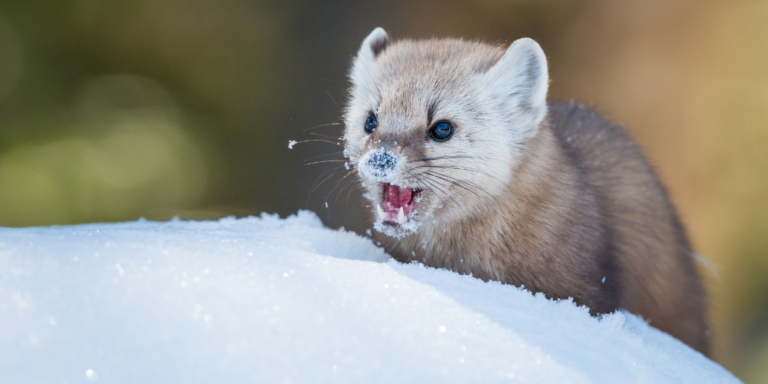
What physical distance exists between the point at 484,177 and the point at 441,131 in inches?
7.3

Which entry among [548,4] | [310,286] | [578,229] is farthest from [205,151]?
[310,286]

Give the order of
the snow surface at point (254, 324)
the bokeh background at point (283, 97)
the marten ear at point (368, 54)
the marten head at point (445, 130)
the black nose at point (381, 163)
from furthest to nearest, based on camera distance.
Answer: the bokeh background at point (283, 97)
the marten ear at point (368, 54)
the marten head at point (445, 130)
the black nose at point (381, 163)
the snow surface at point (254, 324)

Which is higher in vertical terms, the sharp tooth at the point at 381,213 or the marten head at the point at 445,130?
the marten head at the point at 445,130

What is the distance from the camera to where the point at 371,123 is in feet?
6.07

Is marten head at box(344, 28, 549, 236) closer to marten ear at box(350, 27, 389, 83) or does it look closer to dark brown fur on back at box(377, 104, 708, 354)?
dark brown fur on back at box(377, 104, 708, 354)

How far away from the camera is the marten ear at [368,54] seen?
2083 mm

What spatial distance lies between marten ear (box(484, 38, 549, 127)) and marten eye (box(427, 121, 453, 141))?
0.66 feet

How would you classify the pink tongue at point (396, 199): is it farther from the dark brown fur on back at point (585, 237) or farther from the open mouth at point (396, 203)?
the dark brown fur on back at point (585, 237)

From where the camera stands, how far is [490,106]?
179 cm

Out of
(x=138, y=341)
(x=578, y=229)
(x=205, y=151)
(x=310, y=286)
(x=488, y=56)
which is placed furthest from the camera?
(x=205, y=151)

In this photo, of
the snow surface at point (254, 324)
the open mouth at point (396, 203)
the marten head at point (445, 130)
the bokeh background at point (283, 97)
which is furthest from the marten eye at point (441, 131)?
the bokeh background at point (283, 97)

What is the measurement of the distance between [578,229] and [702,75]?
9.57 ft

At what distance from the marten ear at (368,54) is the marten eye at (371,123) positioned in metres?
0.25

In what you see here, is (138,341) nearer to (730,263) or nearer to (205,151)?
(205,151)
